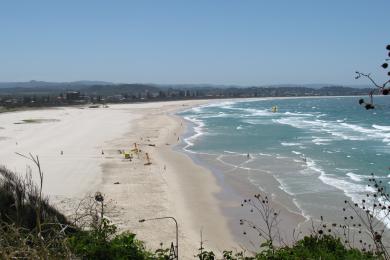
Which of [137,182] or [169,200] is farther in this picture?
[137,182]

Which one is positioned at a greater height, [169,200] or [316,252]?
[316,252]

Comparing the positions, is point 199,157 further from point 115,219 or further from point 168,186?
point 115,219

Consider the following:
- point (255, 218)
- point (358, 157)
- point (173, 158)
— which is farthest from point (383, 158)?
point (255, 218)

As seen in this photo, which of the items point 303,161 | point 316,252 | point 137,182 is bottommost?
point 303,161

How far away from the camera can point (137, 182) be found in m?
23.1

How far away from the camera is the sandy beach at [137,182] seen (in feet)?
52.4

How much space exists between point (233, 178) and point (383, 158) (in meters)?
10.4

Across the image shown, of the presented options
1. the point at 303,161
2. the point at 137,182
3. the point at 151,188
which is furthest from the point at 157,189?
the point at 303,161

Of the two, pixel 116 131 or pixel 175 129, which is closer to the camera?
pixel 116 131

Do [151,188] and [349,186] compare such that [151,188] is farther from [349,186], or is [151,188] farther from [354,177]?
[354,177]

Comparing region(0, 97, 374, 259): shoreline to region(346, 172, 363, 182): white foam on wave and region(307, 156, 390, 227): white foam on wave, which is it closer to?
region(307, 156, 390, 227): white foam on wave

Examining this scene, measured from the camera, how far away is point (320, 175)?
24859 millimetres

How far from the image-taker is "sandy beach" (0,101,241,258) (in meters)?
16.0

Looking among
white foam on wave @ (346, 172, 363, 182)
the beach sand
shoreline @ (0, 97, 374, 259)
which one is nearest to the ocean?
white foam on wave @ (346, 172, 363, 182)
